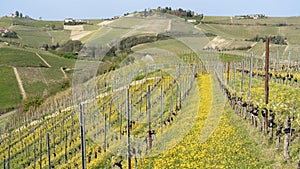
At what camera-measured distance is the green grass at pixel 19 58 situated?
3250 inches

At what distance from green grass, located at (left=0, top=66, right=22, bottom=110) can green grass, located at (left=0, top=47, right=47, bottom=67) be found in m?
3.28

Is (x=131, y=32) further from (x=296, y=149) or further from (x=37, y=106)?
(x=37, y=106)

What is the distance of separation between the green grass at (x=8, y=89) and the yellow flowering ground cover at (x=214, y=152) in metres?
53.9

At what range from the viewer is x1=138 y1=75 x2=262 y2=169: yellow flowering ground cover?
1180 centimetres

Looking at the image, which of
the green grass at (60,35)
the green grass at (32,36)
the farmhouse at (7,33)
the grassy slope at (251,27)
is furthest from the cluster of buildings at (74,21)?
the grassy slope at (251,27)

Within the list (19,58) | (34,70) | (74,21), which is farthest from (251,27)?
(74,21)

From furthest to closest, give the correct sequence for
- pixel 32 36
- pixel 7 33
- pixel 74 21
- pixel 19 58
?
pixel 74 21 < pixel 32 36 < pixel 7 33 < pixel 19 58

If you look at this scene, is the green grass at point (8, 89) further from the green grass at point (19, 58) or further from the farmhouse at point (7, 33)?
the farmhouse at point (7, 33)

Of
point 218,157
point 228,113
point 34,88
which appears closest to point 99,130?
point 228,113

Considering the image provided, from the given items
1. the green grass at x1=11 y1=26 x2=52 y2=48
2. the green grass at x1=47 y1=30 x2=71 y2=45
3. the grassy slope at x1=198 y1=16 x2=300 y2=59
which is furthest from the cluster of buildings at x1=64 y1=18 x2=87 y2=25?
the grassy slope at x1=198 y1=16 x2=300 y2=59

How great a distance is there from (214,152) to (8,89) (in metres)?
63.1

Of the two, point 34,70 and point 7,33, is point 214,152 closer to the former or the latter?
point 34,70

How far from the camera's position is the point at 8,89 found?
70625 mm

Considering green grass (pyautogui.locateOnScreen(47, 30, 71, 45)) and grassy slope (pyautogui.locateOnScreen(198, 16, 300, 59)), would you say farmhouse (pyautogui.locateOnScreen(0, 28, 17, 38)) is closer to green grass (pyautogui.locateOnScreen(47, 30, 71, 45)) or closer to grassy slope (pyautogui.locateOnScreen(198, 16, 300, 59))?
green grass (pyautogui.locateOnScreen(47, 30, 71, 45))
